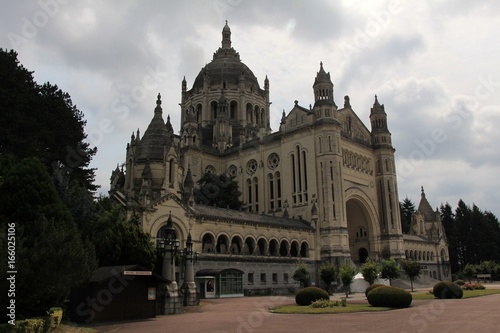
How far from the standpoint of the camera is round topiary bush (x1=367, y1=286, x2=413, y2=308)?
95.3 feet

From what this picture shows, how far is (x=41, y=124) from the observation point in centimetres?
4184

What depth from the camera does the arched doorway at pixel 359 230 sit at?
7462cm

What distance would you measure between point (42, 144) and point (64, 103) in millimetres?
6923

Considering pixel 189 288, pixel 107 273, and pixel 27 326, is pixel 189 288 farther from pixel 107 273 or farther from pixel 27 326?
pixel 27 326

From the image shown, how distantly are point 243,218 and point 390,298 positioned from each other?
89.2 ft

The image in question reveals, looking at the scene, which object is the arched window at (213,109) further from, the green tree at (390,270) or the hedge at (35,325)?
the hedge at (35,325)

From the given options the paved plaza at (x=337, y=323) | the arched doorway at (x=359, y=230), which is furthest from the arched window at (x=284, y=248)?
the paved plaza at (x=337, y=323)

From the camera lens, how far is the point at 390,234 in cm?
7338

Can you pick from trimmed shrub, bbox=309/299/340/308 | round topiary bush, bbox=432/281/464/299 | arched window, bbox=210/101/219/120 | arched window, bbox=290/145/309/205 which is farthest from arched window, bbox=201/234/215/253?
arched window, bbox=210/101/219/120

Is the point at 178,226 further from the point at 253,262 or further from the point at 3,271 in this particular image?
the point at 3,271

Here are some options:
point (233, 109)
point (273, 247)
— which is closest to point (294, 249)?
point (273, 247)

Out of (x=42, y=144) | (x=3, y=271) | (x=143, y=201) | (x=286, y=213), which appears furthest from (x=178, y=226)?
(x=3, y=271)

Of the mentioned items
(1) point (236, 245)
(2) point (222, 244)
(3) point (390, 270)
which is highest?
(2) point (222, 244)

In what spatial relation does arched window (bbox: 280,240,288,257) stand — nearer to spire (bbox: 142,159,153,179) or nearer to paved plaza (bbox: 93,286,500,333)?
spire (bbox: 142,159,153,179)
